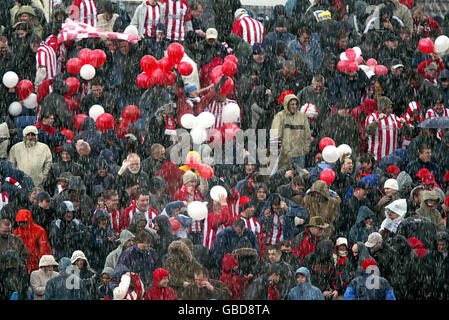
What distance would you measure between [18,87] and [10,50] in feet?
2.82

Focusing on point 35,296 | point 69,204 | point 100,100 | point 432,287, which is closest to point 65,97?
point 100,100

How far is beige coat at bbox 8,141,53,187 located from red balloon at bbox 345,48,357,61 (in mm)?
4706

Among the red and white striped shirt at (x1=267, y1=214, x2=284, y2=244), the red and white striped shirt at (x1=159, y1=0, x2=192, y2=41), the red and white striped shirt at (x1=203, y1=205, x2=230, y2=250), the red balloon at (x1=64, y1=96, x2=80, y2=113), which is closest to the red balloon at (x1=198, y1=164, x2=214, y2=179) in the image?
the red and white striped shirt at (x1=203, y1=205, x2=230, y2=250)

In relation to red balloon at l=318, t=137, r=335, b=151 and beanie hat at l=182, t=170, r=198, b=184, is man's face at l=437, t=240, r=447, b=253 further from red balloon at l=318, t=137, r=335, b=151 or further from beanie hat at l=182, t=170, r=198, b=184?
beanie hat at l=182, t=170, r=198, b=184

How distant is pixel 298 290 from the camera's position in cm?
1427

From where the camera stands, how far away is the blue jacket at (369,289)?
14.1m

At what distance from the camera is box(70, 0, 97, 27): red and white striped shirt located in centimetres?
2003

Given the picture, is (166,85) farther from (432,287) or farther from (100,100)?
(432,287)

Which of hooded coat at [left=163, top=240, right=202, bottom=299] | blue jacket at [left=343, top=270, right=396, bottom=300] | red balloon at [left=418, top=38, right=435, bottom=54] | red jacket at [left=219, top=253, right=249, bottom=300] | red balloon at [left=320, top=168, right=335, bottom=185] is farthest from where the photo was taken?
red balloon at [left=418, top=38, right=435, bottom=54]

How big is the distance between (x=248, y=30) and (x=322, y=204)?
4.73 m

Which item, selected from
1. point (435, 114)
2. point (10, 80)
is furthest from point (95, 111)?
point (435, 114)

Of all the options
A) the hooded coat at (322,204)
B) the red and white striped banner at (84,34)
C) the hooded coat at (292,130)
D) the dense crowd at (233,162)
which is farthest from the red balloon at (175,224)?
the red and white striped banner at (84,34)

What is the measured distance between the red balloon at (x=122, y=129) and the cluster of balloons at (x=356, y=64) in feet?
10.5

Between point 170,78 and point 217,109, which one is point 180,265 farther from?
point 170,78
